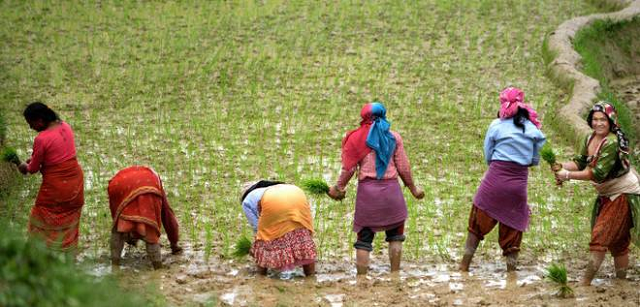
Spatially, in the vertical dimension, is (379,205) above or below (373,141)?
below

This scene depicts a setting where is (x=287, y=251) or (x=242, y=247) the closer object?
(x=287, y=251)

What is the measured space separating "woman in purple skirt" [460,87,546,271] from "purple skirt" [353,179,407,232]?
572 mm

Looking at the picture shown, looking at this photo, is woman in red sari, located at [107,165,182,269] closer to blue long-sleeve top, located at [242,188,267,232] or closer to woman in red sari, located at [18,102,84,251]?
woman in red sari, located at [18,102,84,251]

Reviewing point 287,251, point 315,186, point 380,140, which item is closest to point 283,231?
point 287,251

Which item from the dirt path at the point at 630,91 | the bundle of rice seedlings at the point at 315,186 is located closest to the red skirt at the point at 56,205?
the bundle of rice seedlings at the point at 315,186

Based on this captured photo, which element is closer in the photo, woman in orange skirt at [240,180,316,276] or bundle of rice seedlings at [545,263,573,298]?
bundle of rice seedlings at [545,263,573,298]

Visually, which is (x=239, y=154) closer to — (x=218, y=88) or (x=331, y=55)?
(x=218, y=88)

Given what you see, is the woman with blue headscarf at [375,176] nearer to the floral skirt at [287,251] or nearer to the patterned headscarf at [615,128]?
the floral skirt at [287,251]

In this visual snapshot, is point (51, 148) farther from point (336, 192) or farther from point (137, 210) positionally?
point (336, 192)

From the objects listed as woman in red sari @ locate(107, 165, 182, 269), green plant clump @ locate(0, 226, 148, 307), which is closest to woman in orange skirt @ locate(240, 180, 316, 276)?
woman in red sari @ locate(107, 165, 182, 269)

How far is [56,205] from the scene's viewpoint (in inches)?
253

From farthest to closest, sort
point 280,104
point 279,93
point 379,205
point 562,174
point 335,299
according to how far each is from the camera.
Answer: point 279,93
point 280,104
point 379,205
point 562,174
point 335,299

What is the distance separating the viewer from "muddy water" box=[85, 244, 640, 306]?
226 inches

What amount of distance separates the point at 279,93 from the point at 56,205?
15.7 ft
